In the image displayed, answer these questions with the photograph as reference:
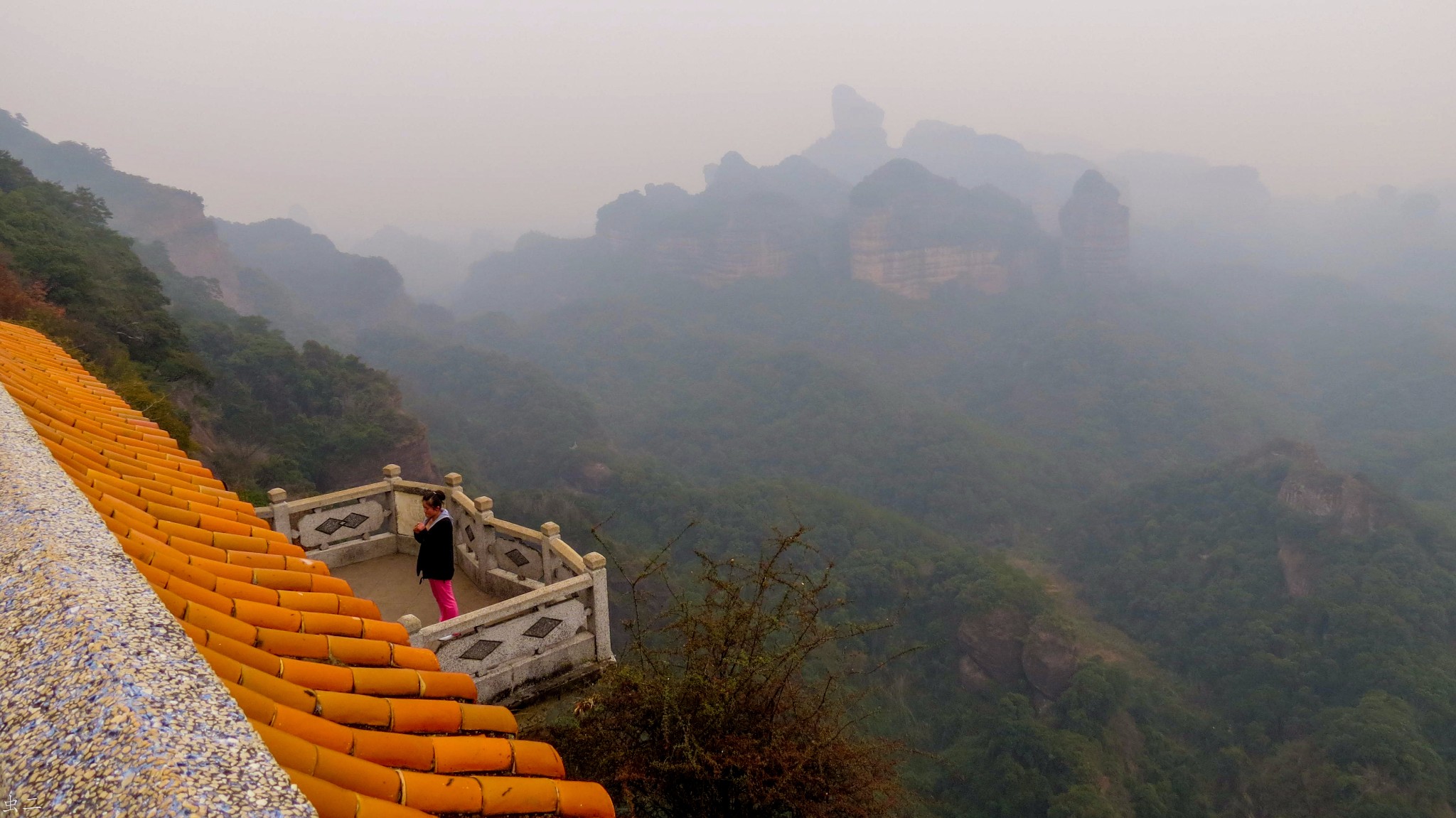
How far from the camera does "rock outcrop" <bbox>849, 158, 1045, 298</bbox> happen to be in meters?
114

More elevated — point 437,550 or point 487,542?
point 437,550

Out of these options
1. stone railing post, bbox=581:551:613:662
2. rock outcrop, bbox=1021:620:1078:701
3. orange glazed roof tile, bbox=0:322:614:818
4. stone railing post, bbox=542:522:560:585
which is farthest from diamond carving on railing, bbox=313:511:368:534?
rock outcrop, bbox=1021:620:1078:701

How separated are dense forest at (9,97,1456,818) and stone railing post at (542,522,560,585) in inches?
52.2

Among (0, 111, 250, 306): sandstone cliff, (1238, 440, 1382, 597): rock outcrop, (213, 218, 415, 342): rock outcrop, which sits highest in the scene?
(0, 111, 250, 306): sandstone cliff

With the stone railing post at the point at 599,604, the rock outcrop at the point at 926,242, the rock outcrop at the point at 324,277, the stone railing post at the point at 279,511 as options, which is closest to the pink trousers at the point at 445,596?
the stone railing post at the point at 599,604

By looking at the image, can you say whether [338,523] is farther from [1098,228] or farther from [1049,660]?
[1098,228]

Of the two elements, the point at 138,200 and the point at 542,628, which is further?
the point at 138,200

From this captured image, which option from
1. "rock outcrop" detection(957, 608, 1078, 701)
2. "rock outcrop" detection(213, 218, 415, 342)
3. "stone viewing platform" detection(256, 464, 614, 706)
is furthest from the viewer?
"rock outcrop" detection(213, 218, 415, 342)

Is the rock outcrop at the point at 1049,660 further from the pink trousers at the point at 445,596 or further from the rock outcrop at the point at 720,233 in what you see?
the rock outcrop at the point at 720,233

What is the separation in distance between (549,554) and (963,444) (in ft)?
201

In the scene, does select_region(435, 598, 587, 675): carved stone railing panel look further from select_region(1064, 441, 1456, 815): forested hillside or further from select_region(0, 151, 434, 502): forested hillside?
select_region(1064, 441, 1456, 815): forested hillside

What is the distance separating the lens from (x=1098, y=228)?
111 metres

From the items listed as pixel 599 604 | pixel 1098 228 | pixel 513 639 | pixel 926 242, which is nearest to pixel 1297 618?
pixel 599 604

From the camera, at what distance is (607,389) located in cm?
9106
